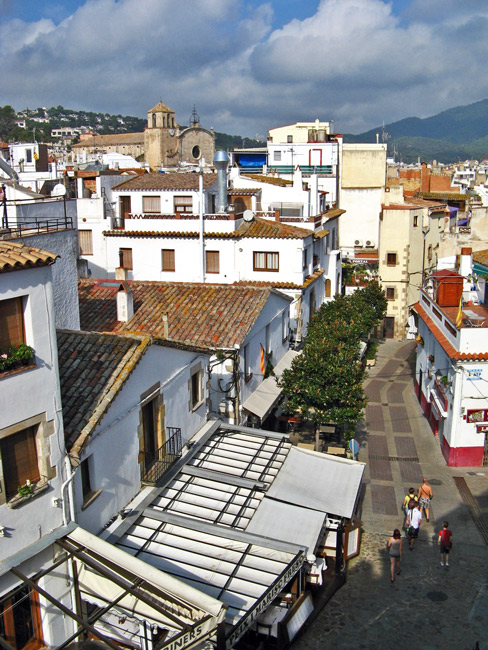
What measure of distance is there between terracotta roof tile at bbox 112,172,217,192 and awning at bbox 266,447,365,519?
2112 cm

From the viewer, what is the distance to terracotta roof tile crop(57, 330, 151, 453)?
1345 centimetres

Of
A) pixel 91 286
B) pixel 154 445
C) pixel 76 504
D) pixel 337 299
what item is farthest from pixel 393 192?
pixel 76 504

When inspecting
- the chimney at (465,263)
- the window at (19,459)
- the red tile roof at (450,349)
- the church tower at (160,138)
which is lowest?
the red tile roof at (450,349)

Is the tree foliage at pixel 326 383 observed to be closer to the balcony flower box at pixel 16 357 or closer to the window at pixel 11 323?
the balcony flower box at pixel 16 357

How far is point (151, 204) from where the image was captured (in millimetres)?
37812

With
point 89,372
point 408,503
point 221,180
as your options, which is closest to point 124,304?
point 89,372

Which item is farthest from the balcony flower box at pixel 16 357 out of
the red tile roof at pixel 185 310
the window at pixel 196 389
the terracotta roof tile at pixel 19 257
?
the red tile roof at pixel 185 310

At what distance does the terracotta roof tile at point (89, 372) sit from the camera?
44.1 feet

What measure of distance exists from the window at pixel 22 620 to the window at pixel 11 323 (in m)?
4.29

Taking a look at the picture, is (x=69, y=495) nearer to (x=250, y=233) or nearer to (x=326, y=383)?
(x=326, y=383)

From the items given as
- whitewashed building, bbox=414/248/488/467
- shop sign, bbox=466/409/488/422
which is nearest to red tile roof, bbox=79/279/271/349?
whitewashed building, bbox=414/248/488/467

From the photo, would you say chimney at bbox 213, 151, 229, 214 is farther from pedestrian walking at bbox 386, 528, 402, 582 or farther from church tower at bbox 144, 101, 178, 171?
church tower at bbox 144, 101, 178, 171

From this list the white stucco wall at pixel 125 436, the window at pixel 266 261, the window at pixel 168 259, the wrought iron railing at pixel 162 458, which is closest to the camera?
the white stucco wall at pixel 125 436

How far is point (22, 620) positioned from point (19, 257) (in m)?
6.77
